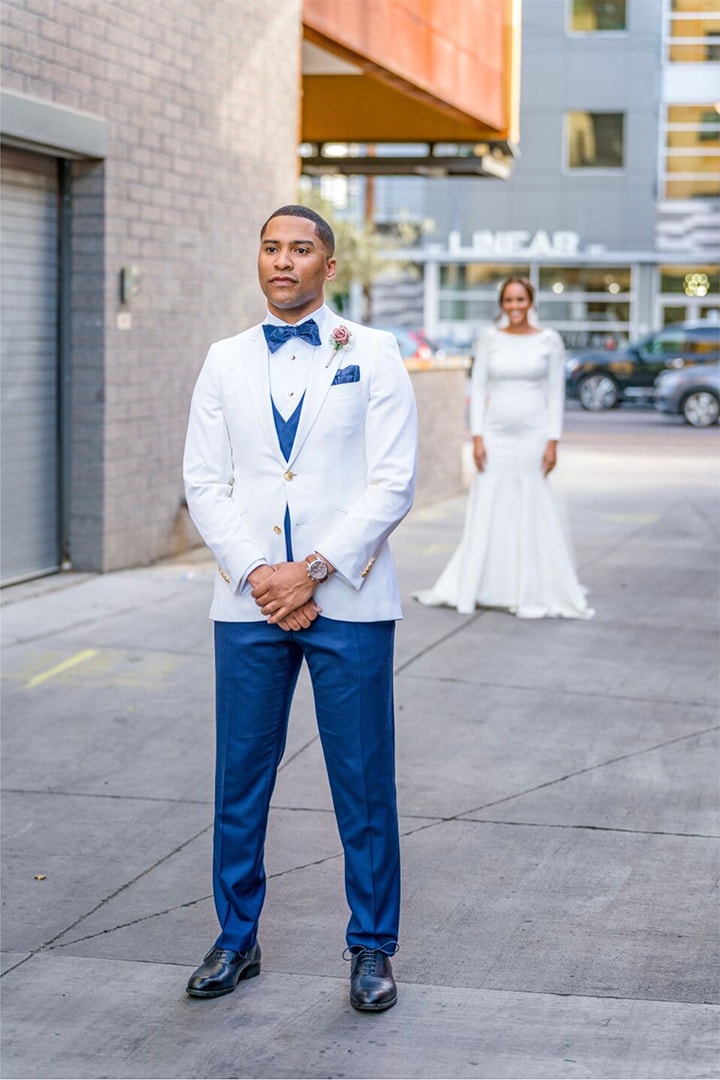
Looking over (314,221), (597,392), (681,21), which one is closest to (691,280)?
(681,21)

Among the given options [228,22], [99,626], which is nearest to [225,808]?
[99,626]

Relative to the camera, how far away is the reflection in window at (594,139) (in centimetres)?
4297

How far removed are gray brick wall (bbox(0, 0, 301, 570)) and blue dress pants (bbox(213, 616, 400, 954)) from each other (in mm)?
5971

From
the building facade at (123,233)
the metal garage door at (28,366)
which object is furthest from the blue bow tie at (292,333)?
the metal garage door at (28,366)

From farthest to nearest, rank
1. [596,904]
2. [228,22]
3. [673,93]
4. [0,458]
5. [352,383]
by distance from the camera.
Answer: [673,93]
[228,22]
[0,458]
[596,904]
[352,383]

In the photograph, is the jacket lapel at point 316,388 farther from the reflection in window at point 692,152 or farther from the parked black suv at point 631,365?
the reflection in window at point 692,152

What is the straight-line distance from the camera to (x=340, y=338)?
4.35 metres

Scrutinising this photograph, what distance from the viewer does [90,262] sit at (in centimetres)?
1080

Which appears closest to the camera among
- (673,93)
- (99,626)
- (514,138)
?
(99,626)

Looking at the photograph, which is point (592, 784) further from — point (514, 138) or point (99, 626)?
point (514, 138)

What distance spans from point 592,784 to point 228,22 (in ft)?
25.5

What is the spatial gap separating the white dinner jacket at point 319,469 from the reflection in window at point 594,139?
4019cm

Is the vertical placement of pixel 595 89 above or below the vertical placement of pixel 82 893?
above

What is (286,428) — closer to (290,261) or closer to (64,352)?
(290,261)
